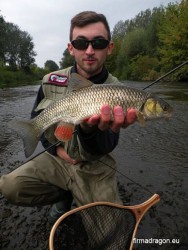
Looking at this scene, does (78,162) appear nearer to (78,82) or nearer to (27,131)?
(27,131)

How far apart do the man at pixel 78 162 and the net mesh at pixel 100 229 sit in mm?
361

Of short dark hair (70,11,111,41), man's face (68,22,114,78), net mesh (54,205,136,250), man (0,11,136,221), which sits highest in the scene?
short dark hair (70,11,111,41)

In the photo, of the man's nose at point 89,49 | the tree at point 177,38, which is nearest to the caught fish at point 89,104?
the man's nose at point 89,49

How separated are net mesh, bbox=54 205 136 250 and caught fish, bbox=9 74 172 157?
802 millimetres

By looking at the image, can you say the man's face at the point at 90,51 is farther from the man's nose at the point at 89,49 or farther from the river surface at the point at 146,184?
the river surface at the point at 146,184

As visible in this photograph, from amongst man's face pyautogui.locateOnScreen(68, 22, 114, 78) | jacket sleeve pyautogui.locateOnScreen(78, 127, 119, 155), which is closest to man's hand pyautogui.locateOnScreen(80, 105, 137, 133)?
jacket sleeve pyautogui.locateOnScreen(78, 127, 119, 155)

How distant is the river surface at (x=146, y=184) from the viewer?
10.1ft

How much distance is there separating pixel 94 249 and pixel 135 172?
2188 mm

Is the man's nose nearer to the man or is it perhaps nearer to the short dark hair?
the man

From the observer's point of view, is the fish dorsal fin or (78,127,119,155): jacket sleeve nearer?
the fish dorsal fin

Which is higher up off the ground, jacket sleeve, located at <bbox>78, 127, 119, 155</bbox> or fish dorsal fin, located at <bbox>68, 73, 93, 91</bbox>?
fish dorsal fin, located at <bbox>68, 73, 93, 91</bbox>

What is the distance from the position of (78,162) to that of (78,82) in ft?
3.34

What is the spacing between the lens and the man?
10.0 feet

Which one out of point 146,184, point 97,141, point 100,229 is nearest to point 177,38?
point 146,184
